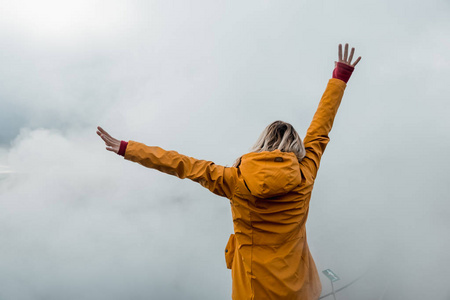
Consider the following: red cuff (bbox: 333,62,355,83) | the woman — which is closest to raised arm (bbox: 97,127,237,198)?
the woman

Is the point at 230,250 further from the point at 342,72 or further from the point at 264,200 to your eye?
the point at 342,72

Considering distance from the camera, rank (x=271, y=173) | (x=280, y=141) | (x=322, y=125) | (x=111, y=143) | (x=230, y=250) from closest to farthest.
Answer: (x=271, y=173) → (x=280, y=141) → (x=111, y=143) → (x=230, y=250) → (x=322, y=125)

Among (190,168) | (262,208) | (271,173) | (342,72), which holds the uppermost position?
(342,72)

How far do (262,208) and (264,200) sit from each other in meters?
0.08

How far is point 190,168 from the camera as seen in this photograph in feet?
9.28

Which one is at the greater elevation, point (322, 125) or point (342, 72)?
point (342, 72)

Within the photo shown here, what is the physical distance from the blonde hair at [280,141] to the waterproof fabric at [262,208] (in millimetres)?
203

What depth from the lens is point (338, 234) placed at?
58.3m

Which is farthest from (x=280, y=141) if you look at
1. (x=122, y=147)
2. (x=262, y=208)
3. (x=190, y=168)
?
(x=122, y=147)

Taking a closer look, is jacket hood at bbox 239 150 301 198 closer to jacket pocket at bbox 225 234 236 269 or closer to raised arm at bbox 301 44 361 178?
raised arm at bbox 301 44 361 178

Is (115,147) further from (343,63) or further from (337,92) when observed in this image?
(343,63)

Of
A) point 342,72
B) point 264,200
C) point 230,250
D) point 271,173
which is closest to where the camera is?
point 271,173

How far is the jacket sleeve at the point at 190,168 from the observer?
2760 millimetres

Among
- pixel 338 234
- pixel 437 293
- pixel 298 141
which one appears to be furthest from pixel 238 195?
pixel 338 234
